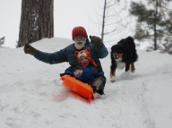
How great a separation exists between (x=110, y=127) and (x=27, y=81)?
Result: 5.63 ft

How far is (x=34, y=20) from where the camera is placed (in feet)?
19.4

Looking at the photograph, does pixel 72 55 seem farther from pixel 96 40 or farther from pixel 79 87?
pixel 79 87

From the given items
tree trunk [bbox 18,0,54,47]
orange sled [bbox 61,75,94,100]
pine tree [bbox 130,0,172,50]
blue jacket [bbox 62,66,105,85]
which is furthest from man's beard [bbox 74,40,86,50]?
pine tree [bbox 130,0,172,50]

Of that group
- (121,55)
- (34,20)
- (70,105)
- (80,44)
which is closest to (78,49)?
(80,44)

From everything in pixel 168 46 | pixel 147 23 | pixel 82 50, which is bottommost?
pixel 168 46

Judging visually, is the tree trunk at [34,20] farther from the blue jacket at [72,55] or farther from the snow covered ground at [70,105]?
the blue jacket at [72,55]

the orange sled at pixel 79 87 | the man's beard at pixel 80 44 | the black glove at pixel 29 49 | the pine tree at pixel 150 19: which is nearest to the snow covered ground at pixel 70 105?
the orange sled at pixel 79 87

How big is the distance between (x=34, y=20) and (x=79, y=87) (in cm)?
350

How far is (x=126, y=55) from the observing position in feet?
16.4

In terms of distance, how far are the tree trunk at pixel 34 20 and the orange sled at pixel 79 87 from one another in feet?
10.1

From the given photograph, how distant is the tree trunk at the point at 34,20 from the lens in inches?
233

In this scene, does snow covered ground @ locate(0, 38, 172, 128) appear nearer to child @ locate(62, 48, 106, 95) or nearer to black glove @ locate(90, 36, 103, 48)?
child @ locate(62, 48, 106, 95)

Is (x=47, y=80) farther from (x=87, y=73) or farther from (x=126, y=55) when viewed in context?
(x=126, y=55)

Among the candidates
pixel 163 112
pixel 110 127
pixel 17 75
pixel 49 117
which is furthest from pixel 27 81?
pixel 163 112
